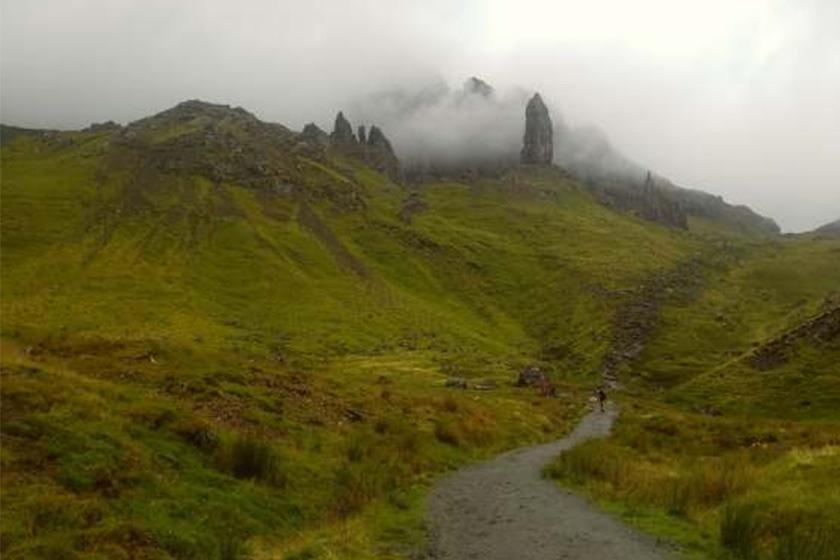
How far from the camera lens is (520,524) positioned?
3114 cm

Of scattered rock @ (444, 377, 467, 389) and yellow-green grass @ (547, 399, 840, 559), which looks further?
scattered rock @ (444, 377, 467, 389)

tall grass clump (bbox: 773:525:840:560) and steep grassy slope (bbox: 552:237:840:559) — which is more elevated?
tall grass clump (bbox: 773:525:840:560)

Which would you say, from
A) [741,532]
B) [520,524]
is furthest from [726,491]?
[520,524]

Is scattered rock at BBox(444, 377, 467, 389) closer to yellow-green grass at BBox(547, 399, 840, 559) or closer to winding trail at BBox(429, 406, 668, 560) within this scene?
yellow-green grass at BBox(547, 399, 840, 559)

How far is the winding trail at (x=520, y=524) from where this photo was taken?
26.4 meters

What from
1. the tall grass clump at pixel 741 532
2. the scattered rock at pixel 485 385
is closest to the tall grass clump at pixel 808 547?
the tall grass clump at pixel 741 532

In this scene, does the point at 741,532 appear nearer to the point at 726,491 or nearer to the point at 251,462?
the point at 726,491

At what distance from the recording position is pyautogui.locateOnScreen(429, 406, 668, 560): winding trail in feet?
86.5

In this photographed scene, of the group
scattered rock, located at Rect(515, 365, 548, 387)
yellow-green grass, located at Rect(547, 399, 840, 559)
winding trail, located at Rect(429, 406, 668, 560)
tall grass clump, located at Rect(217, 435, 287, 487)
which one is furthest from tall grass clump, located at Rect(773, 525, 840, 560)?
scattered rock, located at Rect(515, 365, 548, 387)

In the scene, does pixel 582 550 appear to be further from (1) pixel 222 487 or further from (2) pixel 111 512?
(2) pixel 111 512

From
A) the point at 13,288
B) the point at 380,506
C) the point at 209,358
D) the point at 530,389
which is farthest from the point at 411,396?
the point at 13,288

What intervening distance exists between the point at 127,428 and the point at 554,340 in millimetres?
158199

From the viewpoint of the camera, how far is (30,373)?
3494 cm

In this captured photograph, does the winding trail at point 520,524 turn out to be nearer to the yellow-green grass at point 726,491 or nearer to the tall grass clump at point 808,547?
the yellow-green grass at point 726,491
